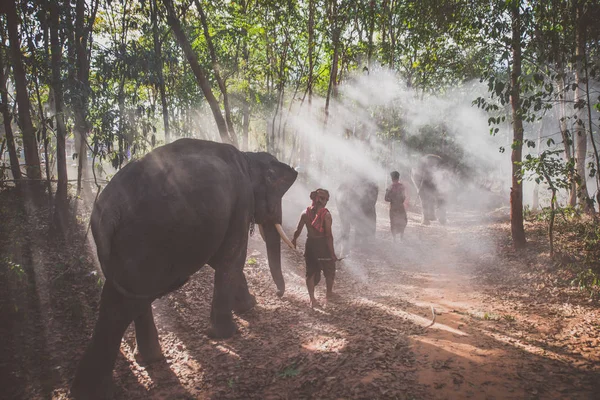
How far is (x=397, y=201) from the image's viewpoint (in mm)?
11016

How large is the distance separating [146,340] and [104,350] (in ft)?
2.30

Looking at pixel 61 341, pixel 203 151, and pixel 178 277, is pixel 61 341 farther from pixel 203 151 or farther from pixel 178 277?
pixel 203 151

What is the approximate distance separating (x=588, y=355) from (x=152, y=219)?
16.7 feet

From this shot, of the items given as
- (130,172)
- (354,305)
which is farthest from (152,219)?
(354,305)

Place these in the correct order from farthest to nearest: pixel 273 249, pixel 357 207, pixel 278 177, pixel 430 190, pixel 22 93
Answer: pixel 430 190
pixel 357 207
pixel 22 93
pixel 273 249
pixel 278 177

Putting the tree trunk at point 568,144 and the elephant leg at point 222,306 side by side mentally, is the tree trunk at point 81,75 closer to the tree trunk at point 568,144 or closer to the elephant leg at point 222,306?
the elephant leg at point 222,306

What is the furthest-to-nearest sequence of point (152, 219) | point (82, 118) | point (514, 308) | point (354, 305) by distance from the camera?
1. point (82, 118)
2. point (354, 305)
3. point (514, 308)
4. point (152, 219)

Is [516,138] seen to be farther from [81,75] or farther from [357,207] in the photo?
[81,75]

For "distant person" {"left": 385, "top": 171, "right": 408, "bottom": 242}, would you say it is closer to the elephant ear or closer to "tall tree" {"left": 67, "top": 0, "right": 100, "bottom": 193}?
the elephant ear

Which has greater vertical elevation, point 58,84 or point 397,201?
point 58,84

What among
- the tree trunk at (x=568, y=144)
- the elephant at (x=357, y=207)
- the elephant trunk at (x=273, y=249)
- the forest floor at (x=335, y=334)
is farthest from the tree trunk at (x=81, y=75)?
the tree trunk at (x=568, y=144)

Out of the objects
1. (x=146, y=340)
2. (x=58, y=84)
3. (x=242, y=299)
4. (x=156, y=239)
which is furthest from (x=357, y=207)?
(x=58, y=84)

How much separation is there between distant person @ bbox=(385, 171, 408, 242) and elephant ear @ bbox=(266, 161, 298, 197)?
17.7 ft

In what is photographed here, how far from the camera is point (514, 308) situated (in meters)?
5.97
